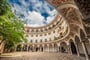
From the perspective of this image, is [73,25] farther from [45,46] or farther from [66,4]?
[45,46]

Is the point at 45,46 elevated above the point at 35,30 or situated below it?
below

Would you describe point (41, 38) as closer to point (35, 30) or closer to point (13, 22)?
point (35, 30)

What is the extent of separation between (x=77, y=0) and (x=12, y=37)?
12387 mm

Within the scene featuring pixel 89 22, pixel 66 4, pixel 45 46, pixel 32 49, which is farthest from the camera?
pixel 32 49

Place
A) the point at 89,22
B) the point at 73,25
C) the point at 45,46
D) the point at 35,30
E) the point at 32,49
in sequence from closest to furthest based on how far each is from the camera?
the point at 89,22
the point at 73,25
the point at 45,46
the point at 32,49
the point at 35,30

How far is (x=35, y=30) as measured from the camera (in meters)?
64.1

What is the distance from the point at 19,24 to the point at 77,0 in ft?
39.5

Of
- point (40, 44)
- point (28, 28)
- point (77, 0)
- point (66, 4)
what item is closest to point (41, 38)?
point (40, 44)

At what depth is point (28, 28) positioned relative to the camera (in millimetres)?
65062

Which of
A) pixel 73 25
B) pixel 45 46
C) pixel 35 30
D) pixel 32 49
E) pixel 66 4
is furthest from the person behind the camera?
pixel 35 30

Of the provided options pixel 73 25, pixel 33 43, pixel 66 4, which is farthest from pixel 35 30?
pixel 66 4

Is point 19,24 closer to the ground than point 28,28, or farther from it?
closer to the ground

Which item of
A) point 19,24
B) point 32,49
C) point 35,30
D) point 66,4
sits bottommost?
point 32,49

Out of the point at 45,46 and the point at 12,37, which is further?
the point at 45,46
